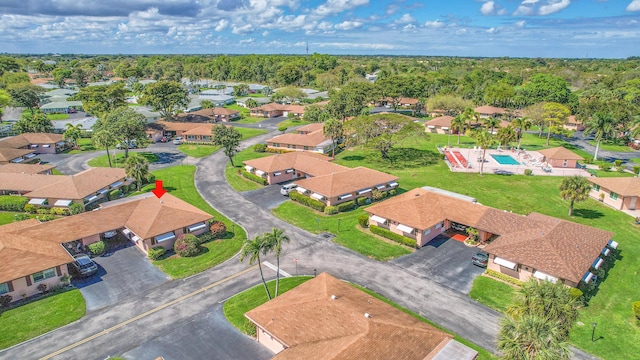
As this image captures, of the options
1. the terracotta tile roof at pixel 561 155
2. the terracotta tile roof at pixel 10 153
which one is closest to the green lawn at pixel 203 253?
the terracotta tile roof at pixel 10 153

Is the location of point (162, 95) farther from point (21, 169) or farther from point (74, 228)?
point (74, 228)

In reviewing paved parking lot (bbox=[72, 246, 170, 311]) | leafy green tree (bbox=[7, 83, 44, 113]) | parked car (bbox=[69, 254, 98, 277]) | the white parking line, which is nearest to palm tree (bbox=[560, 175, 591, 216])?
the white parking line

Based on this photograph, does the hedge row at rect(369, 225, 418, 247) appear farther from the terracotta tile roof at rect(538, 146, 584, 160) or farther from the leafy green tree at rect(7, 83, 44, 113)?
the leafy green tree at rect(7, 83, 44, 113)

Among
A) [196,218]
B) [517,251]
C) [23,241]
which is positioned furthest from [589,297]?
[23,241]

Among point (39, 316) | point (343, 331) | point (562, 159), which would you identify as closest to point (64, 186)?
point (39, 316)

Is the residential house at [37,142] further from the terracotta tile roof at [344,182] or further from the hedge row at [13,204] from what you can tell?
the terracotta tile roof at [344,182]

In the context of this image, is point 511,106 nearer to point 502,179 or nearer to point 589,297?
point 502,179

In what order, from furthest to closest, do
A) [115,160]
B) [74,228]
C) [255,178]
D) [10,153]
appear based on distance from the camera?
1. [115,160]
2. [10,153]
3. [255,178]
4. [74,228]
